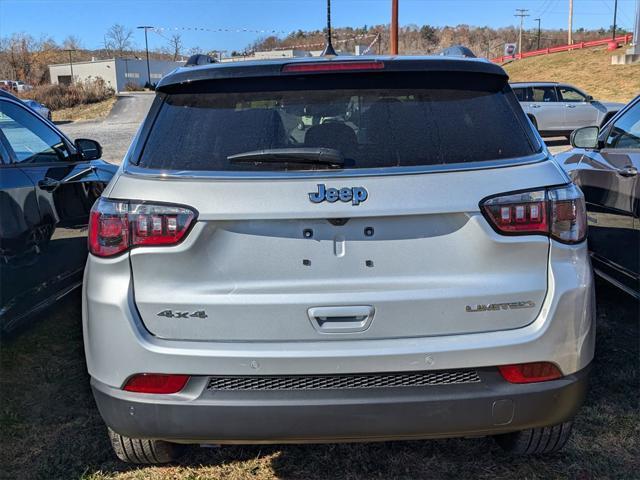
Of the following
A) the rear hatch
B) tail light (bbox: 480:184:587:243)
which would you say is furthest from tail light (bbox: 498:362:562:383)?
tail light (bbox: 480:184:587:243)

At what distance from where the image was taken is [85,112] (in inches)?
1534

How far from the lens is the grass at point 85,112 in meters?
37.2

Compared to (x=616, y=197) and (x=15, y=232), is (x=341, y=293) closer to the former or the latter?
(x=15, y=232)

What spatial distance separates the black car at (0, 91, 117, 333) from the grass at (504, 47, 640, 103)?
26.9m

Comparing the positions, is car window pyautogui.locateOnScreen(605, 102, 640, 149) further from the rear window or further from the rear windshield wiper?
the rear windshield wiper

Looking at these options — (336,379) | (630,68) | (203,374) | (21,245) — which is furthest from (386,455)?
(630,68)

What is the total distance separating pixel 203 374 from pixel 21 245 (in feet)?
6.87

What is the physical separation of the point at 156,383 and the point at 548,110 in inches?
664

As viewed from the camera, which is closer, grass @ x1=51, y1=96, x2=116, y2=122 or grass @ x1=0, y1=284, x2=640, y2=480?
grass @ x1=0, y1=284, x2=640, y2=480

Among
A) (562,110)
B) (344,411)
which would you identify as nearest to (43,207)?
(344,411)

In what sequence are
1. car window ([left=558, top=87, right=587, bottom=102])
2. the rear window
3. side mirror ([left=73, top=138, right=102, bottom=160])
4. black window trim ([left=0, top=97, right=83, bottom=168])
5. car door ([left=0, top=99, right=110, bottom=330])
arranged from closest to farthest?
the rear window
car door ([left=0, top=99, right=110, bottom=330])
black window trim ([left=0, top=97, right=83, bottom=168])
side mirror ([left=73, top=138, right=102, bottom=160])
car window ([left=558, top=87, right=587, bottom=102])

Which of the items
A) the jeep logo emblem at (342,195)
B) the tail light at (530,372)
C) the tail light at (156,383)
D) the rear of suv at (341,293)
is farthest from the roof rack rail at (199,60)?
the tail light at (530,372)

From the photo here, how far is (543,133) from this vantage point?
17234 millimetres

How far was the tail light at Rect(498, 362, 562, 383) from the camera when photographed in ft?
7.23
